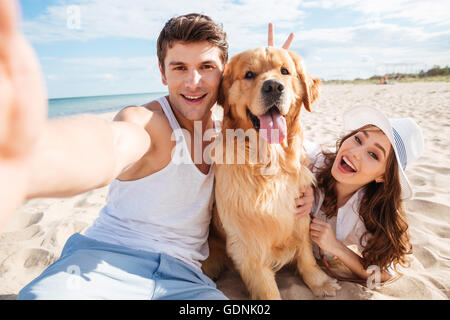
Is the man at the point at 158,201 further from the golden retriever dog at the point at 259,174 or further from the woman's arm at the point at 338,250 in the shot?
the woman's arm at the point at 338,250

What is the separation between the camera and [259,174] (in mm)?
2154

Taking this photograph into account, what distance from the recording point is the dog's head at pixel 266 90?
6.54 feet

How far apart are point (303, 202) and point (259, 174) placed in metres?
0.42

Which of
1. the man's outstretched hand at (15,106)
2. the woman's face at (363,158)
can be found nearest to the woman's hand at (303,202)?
the woman's face at (363,158)

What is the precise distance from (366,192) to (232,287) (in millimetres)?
1385

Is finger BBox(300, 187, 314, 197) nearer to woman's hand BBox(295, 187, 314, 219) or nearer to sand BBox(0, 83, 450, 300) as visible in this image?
woman's hand BBox(295, 187, 314, 219)

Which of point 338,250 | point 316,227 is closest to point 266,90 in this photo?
point 316,227

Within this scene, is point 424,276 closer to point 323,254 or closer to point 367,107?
point 323,254

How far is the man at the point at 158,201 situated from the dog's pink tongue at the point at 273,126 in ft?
1.48

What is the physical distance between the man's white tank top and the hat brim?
1407 mm

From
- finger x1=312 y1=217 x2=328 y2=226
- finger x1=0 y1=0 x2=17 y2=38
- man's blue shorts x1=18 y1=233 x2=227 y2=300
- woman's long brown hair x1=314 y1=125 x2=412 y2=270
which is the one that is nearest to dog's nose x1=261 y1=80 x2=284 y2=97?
woman's long brown hair x1=314 y1=125 x2=412 y2=270

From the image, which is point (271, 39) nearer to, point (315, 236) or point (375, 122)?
point (375, 122)

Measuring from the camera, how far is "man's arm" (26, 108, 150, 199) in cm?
76
